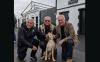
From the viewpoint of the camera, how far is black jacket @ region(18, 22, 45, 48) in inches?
182

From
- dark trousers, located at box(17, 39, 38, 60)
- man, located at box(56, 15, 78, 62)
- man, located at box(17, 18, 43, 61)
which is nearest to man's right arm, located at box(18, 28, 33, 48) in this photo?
man, located at box(17, 18, 43, 61)

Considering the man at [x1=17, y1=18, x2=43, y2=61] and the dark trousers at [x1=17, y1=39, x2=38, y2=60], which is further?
the dark trousers at [x1=17, y1=39, x2=38, y2=60]

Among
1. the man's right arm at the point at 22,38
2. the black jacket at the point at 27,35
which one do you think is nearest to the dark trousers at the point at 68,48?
the black jacket at the point at 27,35

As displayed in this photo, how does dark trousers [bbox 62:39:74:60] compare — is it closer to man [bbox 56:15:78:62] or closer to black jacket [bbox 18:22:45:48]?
man [bbox 56:15:78:62]

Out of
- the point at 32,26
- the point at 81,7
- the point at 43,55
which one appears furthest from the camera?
the point at 81,7

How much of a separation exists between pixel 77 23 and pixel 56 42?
430 inches

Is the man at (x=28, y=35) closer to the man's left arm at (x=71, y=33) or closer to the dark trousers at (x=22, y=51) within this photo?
the dark trousers at (x=22, y=51)

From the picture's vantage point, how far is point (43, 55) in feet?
16.6

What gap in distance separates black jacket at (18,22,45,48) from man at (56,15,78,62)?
16.5 inches

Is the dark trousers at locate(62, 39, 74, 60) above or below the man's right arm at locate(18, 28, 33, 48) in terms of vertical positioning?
below

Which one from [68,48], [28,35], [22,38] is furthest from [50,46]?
[22,38]

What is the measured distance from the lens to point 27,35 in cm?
470
